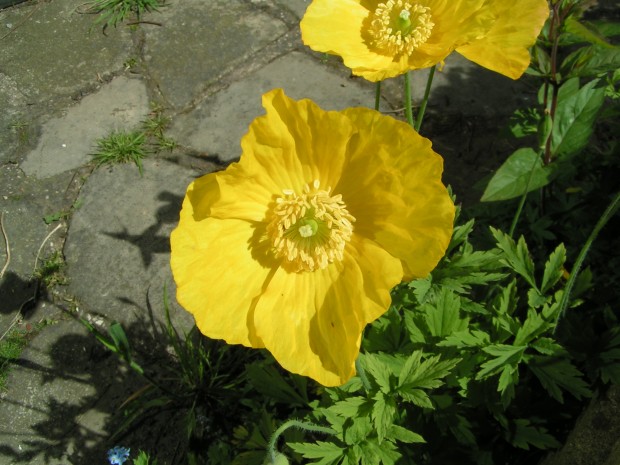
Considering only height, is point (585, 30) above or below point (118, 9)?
above

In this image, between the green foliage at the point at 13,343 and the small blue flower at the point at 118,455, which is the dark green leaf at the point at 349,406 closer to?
the small blue flower at the point at 118,455

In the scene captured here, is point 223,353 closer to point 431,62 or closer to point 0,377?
point 0,377

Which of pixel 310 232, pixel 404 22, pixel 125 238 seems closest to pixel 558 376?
pixel 310 232

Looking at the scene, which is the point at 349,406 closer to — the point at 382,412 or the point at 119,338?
the point at 382,412

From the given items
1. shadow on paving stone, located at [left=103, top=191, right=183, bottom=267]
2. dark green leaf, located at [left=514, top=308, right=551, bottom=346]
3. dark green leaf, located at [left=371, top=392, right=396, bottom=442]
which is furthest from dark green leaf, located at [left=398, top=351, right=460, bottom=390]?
shadow on paving stone, located at [left=103, top=191, right=183, bottom=267]

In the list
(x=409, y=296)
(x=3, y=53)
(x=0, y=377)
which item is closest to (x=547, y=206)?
(x=409, y=296)

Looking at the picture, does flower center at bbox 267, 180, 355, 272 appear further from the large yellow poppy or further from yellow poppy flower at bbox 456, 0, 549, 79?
yellow poppy flower at bbox 456, 0, 549, 79

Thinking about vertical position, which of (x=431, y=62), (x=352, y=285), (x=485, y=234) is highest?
(x=431, y=62)
